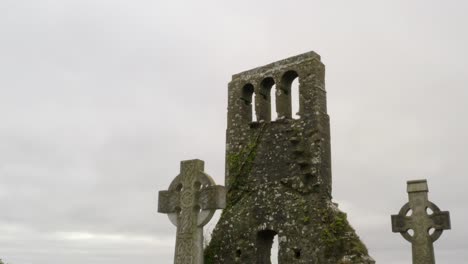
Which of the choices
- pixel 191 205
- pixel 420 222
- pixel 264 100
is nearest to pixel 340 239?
pixel 420 222

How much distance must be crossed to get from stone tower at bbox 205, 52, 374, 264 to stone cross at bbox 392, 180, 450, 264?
132 centimetres

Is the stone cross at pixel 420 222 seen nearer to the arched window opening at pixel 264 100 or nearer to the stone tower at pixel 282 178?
the stone tower at pixel 282 178

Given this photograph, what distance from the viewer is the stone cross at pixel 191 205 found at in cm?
949

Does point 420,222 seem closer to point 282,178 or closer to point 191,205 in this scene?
point 282,178

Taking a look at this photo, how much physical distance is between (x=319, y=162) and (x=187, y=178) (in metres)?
4.00

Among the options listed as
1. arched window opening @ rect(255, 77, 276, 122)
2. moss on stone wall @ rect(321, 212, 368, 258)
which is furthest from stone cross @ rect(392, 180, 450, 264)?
arched window opening @ rect(255, 77, 276, 122)

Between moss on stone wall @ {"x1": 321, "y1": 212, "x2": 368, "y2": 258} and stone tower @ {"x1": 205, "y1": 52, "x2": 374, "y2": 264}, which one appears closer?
moss on stone wall @ {"x1": 321, "y1": 212, "x2": 368, "y2": 258}

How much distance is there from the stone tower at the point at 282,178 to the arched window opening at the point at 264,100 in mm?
27

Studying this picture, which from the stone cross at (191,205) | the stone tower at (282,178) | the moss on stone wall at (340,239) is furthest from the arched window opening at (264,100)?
the stone cross at (191,205)

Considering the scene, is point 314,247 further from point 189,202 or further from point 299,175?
point 189,202

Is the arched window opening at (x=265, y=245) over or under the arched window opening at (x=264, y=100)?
under

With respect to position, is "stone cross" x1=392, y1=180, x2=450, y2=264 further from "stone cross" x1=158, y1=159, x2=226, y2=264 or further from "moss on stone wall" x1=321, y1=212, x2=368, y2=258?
"stone cross" x1=158, y1=159, x2=226, y2=264

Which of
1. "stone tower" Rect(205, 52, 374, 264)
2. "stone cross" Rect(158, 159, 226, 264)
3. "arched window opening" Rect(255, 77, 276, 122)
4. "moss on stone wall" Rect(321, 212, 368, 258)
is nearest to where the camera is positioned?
"stone cross" Rect(158, 159, 226, 264)

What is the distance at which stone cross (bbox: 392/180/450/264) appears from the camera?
12.2 meters
